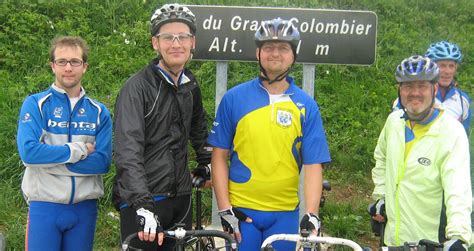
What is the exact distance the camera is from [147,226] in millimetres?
3613

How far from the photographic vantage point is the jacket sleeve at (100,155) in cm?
439

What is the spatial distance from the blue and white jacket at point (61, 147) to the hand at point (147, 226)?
2.77 ft

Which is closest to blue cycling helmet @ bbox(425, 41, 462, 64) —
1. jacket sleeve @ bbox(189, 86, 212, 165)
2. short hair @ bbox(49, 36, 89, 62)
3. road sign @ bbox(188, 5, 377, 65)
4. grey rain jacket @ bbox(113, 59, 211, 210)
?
road sign @ bbox(188, 5, 377, 65)

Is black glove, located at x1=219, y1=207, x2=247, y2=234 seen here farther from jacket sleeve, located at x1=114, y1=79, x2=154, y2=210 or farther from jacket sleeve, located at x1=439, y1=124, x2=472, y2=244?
jacket sleeve, located at x1=439, y1=124, x2=472, y2=244

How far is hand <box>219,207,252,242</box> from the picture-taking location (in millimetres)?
4148

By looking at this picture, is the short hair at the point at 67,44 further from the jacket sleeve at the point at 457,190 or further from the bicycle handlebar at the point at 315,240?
the jacket sleeve at the point at 457,190

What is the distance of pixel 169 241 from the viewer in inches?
172

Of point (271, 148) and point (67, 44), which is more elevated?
point (67, 44)

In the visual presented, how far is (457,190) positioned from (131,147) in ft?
6.37

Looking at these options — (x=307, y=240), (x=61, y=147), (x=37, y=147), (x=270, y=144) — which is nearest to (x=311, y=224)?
(x=307, y=240)

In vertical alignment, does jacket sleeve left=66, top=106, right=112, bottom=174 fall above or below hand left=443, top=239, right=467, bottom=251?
above

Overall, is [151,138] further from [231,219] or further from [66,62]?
[66,62]

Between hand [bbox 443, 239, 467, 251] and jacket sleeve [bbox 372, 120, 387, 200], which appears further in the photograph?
jacket sleeve [bbox 372, 120, 387, 200]

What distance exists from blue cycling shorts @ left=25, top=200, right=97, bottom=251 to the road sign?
2.04m
